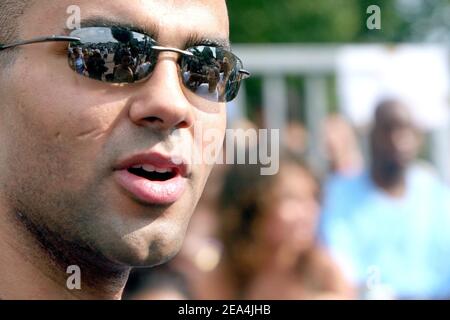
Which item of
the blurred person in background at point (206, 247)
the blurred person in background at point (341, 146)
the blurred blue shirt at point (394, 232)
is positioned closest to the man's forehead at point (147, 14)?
the blurred person in background at point (206, 247)

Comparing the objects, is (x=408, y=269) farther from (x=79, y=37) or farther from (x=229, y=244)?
(x=79, y=37)

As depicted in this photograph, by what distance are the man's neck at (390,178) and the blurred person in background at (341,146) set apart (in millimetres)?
805

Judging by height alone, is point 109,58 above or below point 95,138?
above

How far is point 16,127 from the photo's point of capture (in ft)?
7.79

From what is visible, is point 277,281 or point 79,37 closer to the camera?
point 79,37

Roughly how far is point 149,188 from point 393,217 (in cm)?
427

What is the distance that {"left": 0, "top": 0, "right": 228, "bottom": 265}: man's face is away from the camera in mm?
2297

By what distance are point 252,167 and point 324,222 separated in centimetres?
99

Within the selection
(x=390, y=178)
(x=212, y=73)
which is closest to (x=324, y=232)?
(x=390, y=178)

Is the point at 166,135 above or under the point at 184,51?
under

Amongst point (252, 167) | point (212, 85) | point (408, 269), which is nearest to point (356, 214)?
point (408, 269)

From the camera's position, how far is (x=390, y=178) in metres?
6.57

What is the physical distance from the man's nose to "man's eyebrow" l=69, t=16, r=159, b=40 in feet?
0.22

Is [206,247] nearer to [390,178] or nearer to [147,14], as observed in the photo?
[390,178]
